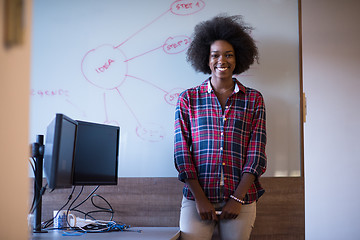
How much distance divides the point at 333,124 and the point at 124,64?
2.25 m

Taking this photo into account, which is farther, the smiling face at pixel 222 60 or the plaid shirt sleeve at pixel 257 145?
the smiling face at pixel 222 60

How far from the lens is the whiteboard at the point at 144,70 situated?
9.30 feet

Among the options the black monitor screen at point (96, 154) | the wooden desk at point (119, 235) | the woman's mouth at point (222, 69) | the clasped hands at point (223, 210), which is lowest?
the wooden desk at point (119, 235)

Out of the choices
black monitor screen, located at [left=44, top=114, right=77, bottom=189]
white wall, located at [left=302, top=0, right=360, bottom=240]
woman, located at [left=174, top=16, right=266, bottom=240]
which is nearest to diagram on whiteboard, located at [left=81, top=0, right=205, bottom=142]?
woman, located at [left=174, top=16, right=266, bottom=240]

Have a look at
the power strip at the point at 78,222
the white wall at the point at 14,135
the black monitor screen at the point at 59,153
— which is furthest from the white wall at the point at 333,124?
the white wall at the point at 14,135

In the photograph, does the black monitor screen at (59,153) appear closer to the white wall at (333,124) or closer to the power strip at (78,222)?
the power strip at (78,222)

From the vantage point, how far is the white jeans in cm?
235

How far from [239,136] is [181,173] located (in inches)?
14.3

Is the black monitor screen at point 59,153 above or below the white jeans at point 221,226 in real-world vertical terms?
above

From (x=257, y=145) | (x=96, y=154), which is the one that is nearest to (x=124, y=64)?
(x=96, y=154)

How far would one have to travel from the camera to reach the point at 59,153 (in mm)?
1883

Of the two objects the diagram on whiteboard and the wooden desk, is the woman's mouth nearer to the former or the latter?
the diagram on whiteboard

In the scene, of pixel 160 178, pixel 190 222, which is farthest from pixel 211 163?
pixel 160 178

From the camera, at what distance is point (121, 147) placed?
2859 millimetres
